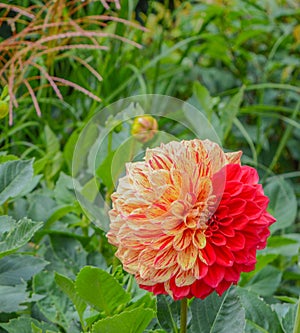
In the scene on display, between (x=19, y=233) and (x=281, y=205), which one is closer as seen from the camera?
(x=19, y=233)

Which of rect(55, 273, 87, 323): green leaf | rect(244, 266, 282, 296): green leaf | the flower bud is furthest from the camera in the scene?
rect(244, 266, 282, 296): green leaf

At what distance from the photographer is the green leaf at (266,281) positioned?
0.76 meters

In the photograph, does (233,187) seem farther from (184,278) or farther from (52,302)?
(52,302)

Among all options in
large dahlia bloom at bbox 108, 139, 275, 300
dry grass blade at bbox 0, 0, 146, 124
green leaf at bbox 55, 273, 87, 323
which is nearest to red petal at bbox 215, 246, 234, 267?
large dahlia bloom at bbox 108, 139, 275, 300

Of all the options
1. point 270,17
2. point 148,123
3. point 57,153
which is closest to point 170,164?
point 148,123

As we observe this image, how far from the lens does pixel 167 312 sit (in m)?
0.53

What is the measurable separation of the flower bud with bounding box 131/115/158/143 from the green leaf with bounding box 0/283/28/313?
17cm

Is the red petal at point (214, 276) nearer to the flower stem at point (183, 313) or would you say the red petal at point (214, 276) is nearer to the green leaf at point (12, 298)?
the flower stem at point (183, 313)

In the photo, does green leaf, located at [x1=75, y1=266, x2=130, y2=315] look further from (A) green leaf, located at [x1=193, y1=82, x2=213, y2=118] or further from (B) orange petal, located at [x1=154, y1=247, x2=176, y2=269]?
(A) green leaf, located at [x1=193, y1=82, x2=213, y2=118]

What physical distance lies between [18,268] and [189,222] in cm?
22

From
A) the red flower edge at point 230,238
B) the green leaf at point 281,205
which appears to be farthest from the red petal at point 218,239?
the green leaf at point 281,205

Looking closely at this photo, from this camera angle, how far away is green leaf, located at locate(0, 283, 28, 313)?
0.58 metres

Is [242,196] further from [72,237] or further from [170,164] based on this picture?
[72,237]

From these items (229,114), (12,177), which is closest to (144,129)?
(12,177)
